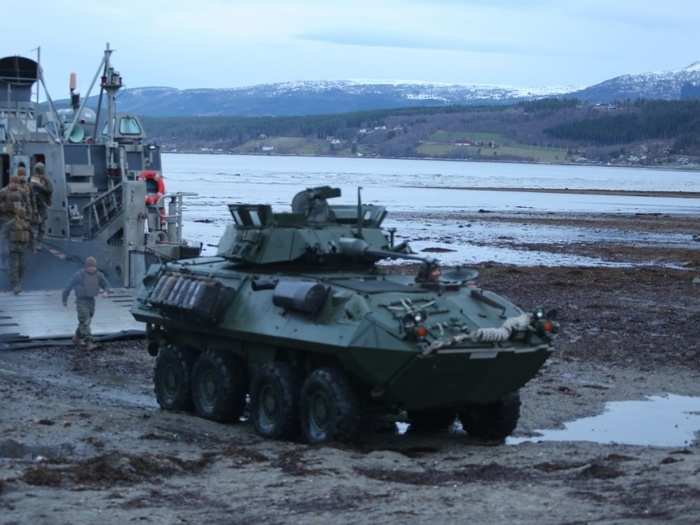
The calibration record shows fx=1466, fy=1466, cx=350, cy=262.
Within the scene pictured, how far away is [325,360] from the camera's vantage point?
13.6 metres

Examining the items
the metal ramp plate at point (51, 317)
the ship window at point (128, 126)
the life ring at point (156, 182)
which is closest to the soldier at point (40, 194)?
the metal ramp plate at point (51, 317)

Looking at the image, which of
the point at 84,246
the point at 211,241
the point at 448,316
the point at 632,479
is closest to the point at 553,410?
the point at 448,316

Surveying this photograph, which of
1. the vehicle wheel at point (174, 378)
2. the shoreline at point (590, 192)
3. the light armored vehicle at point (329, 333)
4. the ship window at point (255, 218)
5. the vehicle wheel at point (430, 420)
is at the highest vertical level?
the ship window at point (255, 218)

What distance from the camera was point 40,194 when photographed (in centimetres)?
2456

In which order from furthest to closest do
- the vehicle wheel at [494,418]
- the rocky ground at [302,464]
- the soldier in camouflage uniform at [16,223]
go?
the soldier in camouflage uniform at [16,223] < the vehicle wheel at [494,418] < the rocky ground at [302,464]

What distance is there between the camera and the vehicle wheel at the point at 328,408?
514 inches

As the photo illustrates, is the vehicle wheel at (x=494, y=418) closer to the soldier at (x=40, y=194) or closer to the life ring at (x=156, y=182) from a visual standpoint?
the soldier at (x=40, y=194)

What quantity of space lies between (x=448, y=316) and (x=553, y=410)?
10.2 feet

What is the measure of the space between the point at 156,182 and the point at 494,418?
15151 millimetres

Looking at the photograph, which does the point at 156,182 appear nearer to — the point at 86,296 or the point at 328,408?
the point at 86,296

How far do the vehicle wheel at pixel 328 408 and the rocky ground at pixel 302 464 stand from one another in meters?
0.18

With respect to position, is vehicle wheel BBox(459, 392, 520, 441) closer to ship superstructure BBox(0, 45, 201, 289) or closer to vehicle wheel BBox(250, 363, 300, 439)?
vehicle wheel BBox(250, 363, 300, 439)

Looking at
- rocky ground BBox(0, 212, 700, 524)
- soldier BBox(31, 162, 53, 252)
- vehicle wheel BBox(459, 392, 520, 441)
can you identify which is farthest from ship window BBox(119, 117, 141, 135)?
vehicle wheel BBox(459, 392, 520, 441)

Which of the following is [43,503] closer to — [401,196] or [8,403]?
[8,403]
